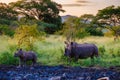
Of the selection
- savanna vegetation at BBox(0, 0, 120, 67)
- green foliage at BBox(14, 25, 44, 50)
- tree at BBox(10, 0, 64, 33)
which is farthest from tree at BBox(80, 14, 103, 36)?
green foliage at BBox(14, 25, 44, 50)

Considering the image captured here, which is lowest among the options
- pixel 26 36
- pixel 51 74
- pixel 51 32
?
pixel 51 32

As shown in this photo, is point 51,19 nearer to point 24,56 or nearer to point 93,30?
point 93,30

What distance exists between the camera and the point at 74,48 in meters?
19.3

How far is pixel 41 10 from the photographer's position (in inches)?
2088

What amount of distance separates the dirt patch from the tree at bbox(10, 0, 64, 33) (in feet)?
118

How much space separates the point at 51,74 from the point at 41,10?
127 ft

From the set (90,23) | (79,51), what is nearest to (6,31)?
(90,23)

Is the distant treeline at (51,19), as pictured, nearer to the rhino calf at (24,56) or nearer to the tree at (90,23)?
the tree at (90,23)

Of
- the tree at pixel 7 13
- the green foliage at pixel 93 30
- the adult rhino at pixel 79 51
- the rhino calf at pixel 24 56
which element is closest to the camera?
the rhino calf at pixel 24 56

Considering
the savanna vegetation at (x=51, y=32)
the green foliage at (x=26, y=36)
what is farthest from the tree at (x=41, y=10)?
the green foliage at (x=26, y=36)

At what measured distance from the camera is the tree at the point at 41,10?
172 feet

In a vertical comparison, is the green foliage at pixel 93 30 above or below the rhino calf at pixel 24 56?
below

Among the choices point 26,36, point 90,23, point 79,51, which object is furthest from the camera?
point 90,23

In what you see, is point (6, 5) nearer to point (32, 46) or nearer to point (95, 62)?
point (32, 46)
